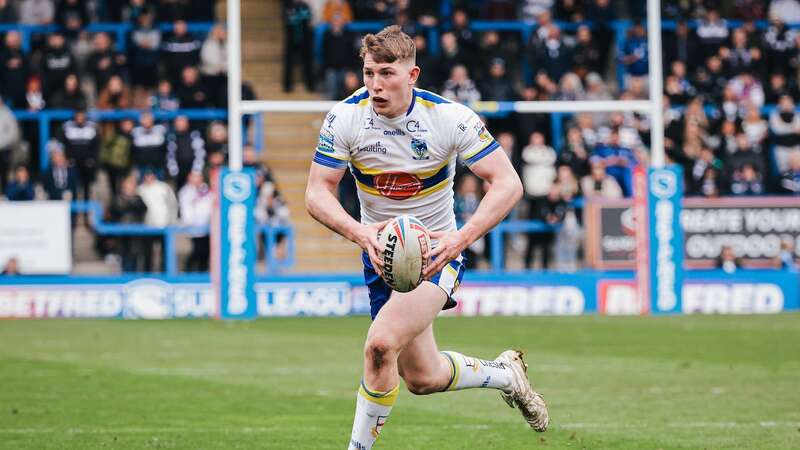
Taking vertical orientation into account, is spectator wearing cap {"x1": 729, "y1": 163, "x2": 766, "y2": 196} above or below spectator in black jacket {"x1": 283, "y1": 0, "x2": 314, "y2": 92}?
below

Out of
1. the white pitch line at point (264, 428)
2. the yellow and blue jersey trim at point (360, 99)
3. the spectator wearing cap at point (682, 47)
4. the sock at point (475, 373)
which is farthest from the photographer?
the spectator wearing cap at point (682, 47)

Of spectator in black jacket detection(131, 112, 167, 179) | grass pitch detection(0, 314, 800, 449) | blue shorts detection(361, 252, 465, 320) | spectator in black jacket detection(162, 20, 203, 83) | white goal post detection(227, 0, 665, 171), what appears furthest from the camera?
spectator in black jacket detection(162, 20, 203, 83)

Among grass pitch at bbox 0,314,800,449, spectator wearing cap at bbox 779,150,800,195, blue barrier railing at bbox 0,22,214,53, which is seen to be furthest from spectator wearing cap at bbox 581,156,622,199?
blue barrier railing at bbox 0,22,214,53

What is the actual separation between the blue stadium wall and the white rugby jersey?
14.3 m

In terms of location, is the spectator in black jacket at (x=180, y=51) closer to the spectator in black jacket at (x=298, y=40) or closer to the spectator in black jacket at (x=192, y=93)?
the spectator in black jacket at (x=192, y=93)

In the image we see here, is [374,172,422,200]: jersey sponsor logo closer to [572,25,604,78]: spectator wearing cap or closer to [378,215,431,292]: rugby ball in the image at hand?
[378,215,431,292]: rugby ball

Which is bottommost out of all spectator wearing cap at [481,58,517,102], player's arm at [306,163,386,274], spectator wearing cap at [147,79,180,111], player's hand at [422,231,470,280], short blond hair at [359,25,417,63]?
spectator wearing cap at [147,79,180,111]

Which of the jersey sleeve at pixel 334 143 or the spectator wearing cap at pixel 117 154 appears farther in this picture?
the spectator wearing cap at pixel 117 154

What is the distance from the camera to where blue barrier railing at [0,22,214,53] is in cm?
2616

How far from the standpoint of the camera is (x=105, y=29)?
26312 millimetres

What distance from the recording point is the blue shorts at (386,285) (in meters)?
7.84

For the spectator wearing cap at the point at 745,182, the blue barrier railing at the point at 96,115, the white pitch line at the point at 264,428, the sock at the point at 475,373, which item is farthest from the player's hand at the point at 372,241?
the spectator wearing cap at the point at 745,182

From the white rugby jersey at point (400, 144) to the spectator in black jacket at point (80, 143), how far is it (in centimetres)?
1659

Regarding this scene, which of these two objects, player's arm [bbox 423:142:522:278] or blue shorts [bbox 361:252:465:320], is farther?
blue shorts [bbox 361:252:465:320]
